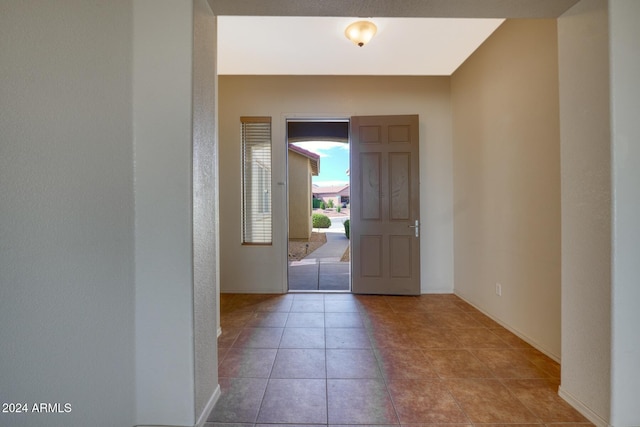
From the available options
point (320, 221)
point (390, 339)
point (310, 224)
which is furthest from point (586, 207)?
point (320, 221)

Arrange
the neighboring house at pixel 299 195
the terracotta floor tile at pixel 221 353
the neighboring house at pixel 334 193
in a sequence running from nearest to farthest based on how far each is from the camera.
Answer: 1. the terracotta floor tile at pixel 221 353
2. the neighboring house at pixel 299 195
3. the neighboring house at pixel 334 193

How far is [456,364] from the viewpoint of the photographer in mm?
2104

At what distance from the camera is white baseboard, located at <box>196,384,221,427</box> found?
1484 millimetres

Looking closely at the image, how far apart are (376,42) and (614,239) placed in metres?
2.63

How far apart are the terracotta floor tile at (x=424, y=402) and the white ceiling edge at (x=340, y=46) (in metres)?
3.04

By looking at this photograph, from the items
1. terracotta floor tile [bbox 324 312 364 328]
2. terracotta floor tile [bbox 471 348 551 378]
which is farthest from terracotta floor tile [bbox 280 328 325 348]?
terracotta floor tile [bbox 471 348 551 378]

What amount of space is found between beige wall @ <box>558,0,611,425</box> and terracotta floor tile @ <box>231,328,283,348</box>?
2.08 meters

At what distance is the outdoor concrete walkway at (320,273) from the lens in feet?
14.1

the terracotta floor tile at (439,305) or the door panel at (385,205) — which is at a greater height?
the door panel at (385,205)

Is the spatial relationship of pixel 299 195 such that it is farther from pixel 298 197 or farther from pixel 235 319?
pixel 235 319

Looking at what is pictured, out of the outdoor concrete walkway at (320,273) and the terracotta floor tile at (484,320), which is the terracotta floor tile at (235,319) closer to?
the outdoor concrete walkway at (320,273)

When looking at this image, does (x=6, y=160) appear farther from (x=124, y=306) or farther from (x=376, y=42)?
(x=376, y=42)

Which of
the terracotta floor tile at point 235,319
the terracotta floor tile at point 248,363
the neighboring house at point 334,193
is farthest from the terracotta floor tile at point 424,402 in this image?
the neighboring house at point 334,193

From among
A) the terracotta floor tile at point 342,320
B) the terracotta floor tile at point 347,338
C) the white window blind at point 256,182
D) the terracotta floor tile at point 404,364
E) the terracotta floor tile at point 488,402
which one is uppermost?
the white window blind at point 256,182
